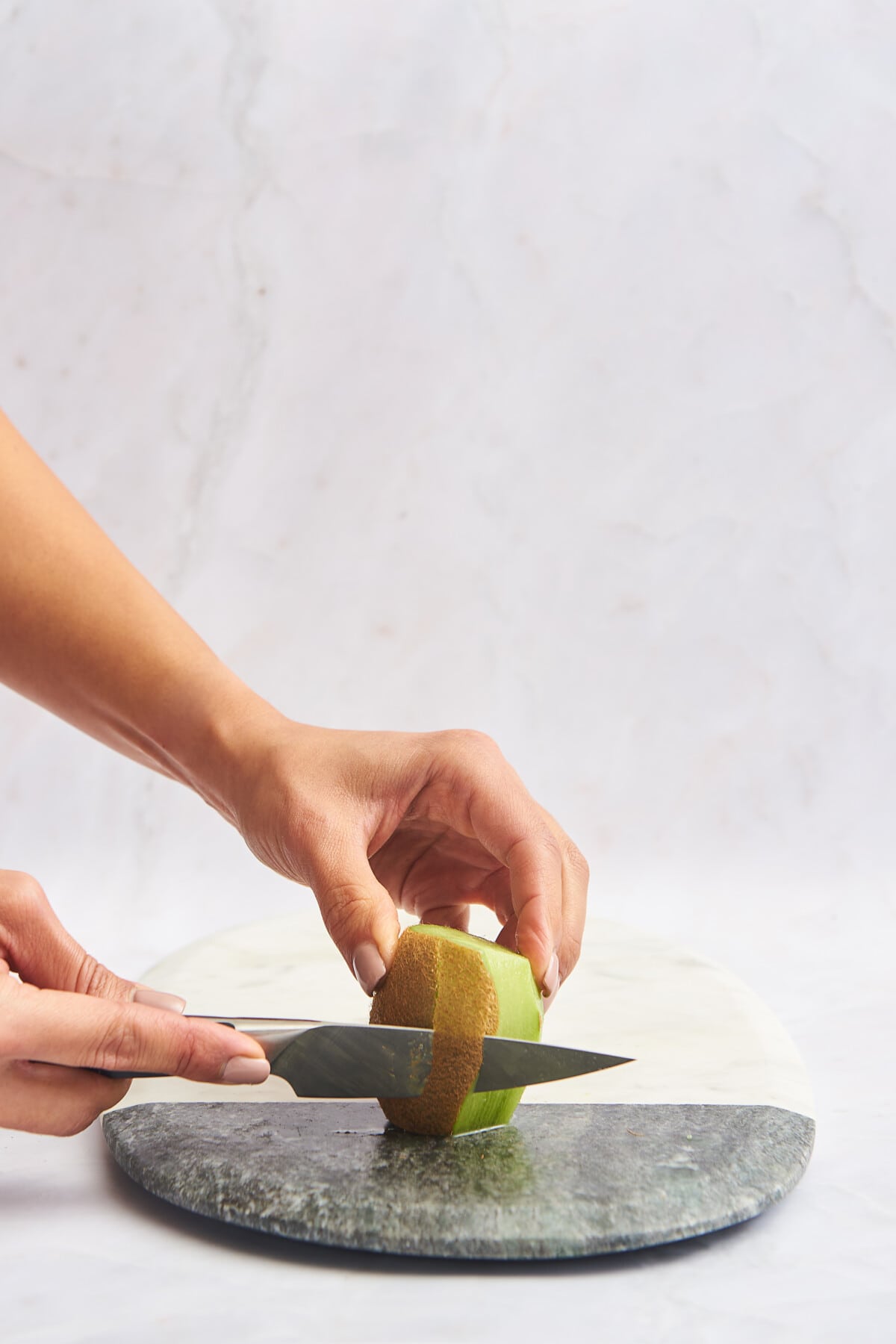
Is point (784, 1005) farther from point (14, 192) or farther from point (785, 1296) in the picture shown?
point (14, 192)

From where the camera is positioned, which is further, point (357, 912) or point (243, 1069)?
point (357, 912)

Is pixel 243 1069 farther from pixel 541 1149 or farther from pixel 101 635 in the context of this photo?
pixel 101 635

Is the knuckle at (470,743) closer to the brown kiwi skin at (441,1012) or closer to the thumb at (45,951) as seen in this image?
the brown kiwi skin at (441,1012)

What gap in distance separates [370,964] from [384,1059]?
0.08 meters

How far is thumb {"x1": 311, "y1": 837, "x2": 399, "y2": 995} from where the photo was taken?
43.1 inches

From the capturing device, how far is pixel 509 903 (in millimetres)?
1457

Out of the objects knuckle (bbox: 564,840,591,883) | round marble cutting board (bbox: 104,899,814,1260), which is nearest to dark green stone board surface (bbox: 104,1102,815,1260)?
round marble cutting board (bbox: 104,899,814,1260)

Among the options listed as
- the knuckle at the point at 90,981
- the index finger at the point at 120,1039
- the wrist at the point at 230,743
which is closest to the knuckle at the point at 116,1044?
the index finger at the point at 120,1039

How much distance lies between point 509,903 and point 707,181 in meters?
1.54

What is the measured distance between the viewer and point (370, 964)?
3.57 feet

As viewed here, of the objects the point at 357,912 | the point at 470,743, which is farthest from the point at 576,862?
the point at 357,912

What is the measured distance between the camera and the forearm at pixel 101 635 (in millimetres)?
1368

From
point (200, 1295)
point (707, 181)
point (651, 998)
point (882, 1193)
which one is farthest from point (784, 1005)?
point (707, 181)

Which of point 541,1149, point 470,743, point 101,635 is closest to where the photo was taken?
point 541,1149
